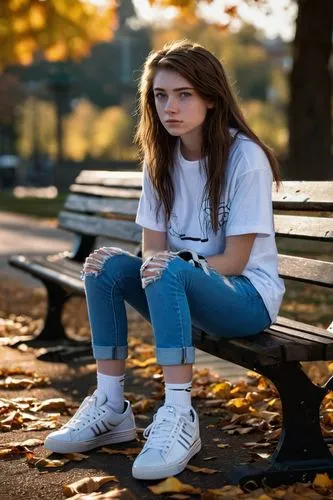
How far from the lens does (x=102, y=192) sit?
6.56 metres

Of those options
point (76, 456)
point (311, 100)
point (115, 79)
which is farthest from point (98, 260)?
point (115, 79)

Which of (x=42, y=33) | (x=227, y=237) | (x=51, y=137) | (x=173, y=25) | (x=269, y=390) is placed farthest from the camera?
(x=51, y=137)

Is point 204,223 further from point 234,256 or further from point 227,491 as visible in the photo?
point 227,491

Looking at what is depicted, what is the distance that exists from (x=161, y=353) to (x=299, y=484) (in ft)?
1.98

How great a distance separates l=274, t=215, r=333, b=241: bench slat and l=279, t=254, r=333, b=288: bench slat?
93 millimetres

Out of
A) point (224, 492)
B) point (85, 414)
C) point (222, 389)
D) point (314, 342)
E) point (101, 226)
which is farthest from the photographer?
point (101, 226)

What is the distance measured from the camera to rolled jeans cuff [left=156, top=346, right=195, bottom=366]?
3488 millimetres

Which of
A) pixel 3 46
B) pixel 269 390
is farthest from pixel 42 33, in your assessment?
pixel 269 390

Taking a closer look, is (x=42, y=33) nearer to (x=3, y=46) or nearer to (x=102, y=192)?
(x=3, y=46)

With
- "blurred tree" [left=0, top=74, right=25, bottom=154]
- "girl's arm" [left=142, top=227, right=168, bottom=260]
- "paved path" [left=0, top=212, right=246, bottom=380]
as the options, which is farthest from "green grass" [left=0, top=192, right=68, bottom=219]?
"blurred tree" [left=0, top=74, right=25, bottom=154]

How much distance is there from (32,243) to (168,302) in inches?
449

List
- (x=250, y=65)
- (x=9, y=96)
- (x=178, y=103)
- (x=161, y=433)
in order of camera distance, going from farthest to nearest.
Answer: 1. (x=250, y=65)
2. (x=9, y=96)
3. (x=178, y=103)
4. (x=161, y=433)

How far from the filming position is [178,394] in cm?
356

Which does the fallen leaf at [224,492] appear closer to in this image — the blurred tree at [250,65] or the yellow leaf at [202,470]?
the yellow leaf at [202,470]
